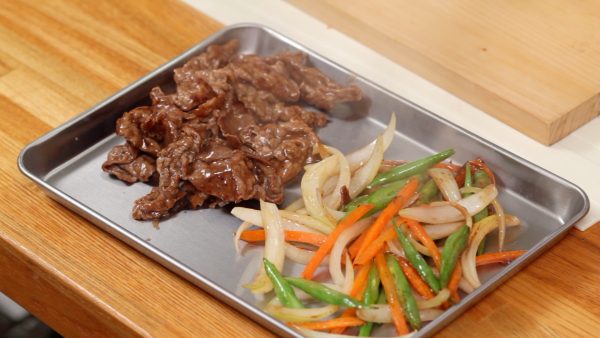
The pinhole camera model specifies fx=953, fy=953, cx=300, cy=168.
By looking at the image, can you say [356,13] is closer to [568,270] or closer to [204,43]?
[204,43]

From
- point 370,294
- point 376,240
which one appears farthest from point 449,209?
point 370,294

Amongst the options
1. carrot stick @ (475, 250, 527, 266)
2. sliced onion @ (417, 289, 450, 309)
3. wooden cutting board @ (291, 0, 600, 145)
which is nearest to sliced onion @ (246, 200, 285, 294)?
sliced onion @ (417, 289, 450, 309)

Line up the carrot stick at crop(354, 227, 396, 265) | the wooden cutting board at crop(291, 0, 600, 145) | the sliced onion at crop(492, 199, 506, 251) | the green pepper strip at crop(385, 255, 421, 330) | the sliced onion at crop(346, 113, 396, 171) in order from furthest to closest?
1. the wooden cutting board at crop(291, 0, 600, 145)
2. the sliced onion at crop(346, 113, 396, 171)
3. the sliced onion at crop(492, 199, 506, 251)
4. the carrot stick at crop(354, 227, 396, 265)
5. the green pepper strip at crop(385, 255, 421, 330)

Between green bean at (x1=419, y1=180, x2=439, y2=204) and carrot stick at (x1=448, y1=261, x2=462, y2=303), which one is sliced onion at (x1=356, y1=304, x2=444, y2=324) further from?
green bean at (x1=419, y1=180, x2=439, y2=204)

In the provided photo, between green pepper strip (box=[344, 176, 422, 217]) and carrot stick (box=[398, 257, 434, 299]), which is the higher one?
green pepper strip (box=[344, 176, 422, 217])

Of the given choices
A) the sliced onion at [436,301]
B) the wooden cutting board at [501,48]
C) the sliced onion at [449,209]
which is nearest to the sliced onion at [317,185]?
the sliced onion at [449,209]

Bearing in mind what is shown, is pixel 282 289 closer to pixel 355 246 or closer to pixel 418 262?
pixel 355 246
